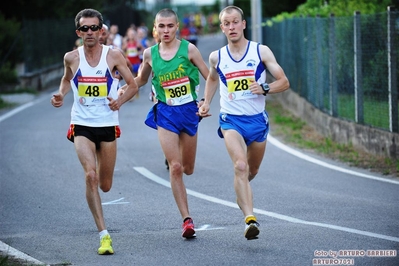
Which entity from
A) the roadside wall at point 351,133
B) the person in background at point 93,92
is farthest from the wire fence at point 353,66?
the person in background at point 93,92

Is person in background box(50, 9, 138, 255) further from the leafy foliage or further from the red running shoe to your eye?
the leafy foliage

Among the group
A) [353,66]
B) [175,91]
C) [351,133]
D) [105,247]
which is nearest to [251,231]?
[105,247]

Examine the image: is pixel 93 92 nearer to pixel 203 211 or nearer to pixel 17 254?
pixel 17 254

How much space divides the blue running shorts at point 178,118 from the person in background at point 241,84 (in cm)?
24

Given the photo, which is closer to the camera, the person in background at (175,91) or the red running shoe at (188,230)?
the red running shoe at (188,230)

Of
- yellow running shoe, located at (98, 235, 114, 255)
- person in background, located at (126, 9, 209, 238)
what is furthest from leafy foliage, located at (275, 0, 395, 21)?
yellow running shoe, located at (98, 235, 114, 255)

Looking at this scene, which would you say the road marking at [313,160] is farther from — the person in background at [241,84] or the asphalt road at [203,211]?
the person in background at [241,84]

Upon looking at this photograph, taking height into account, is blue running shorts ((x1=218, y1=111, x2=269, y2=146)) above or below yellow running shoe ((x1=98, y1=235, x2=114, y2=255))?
above

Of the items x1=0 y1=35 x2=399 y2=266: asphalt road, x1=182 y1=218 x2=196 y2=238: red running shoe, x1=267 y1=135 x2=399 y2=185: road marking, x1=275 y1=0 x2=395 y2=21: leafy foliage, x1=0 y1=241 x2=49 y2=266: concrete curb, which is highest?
x1=275 y1=0 x2=395 y2=21: leafy foliage

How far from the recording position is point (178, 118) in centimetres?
930

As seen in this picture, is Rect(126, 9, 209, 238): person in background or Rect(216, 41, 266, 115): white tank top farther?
Rect(126, 9, 209, 238): person in background

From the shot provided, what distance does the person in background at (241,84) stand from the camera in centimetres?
895

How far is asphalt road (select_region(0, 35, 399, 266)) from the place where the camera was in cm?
819

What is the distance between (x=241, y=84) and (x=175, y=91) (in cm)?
67
